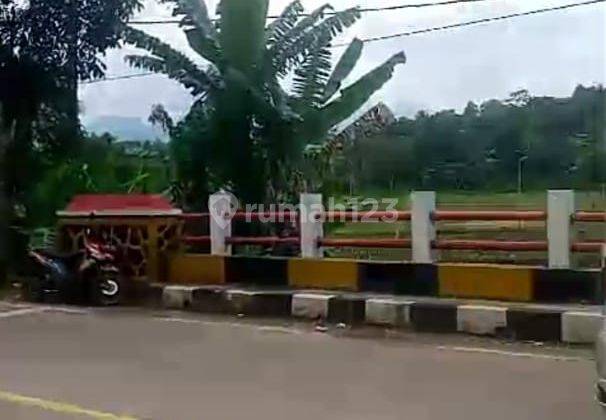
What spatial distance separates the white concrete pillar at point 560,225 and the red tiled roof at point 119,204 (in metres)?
4.65

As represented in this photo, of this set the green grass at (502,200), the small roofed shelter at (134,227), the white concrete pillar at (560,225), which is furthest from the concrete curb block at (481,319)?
the small roofed shelter at (134,227)

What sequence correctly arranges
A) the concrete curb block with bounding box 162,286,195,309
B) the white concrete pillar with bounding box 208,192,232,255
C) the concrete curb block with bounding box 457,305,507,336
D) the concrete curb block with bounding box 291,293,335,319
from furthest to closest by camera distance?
the white concrete pillar with bounding box 208,192,232,255 < the concrete curb block with bounding box 162,286,195,309 < the concrete curb block with bounding box 291,293,335,319 < the concrete curb block with bounding box 457,305,507,336

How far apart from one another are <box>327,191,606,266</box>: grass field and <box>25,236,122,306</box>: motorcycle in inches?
98.2

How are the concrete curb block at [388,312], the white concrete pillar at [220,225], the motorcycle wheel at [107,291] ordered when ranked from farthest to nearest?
the white concrete pillar at [220,225] < the motorcycle wheel at [107,291] < the concrete curb block at [388,312]

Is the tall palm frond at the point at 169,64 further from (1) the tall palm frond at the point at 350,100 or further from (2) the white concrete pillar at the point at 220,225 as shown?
(2) the white concrete pillar at the point at 220,225

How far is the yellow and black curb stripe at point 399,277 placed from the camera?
9.19 meters

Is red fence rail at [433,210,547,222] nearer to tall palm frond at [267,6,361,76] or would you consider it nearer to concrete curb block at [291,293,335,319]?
concrete curb block at [291,293,335,319]

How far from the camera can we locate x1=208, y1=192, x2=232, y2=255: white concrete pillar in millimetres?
11711

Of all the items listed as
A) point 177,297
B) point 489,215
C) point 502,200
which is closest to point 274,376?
point 489,215

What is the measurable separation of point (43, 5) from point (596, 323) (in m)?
9.25


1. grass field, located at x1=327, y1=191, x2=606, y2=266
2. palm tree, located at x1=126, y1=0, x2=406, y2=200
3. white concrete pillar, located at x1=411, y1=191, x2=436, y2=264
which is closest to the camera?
grass field, located at x1=327, y1=191, x2=606, y2=266

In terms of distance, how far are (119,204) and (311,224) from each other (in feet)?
8.01

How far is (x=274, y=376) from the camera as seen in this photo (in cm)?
714

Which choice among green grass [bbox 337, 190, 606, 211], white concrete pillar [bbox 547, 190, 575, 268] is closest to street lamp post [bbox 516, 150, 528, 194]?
green grass [bbox 337, 190, 606, 211]
